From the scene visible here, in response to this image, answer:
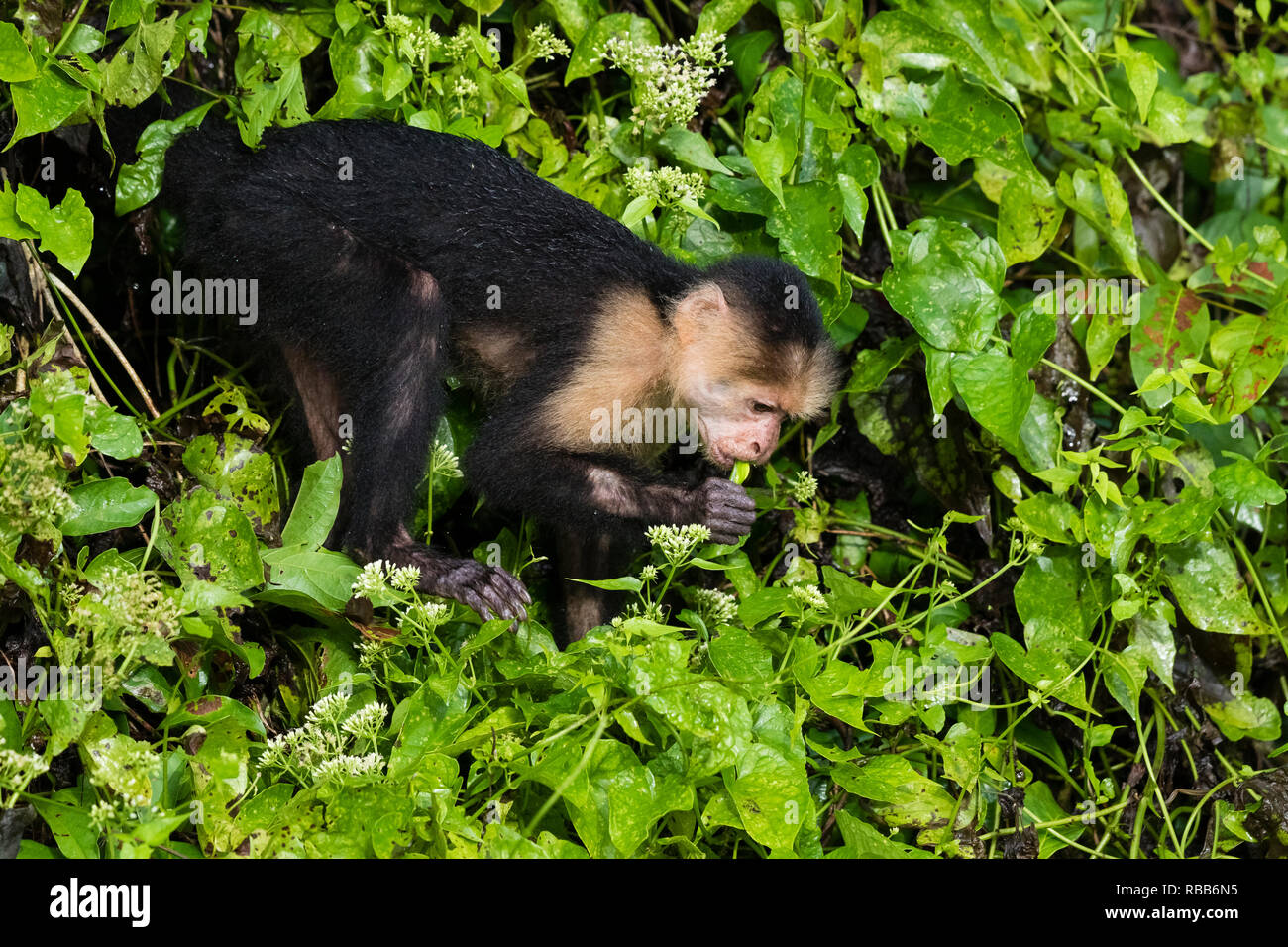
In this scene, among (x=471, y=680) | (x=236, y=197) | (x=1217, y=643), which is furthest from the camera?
(x=1217, y=643)

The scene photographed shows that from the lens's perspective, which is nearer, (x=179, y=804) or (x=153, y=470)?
(x=179, y=804)

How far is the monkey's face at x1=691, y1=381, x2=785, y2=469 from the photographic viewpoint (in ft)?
15.4

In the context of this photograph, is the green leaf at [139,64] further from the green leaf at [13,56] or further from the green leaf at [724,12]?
the green leaf at [724,12]

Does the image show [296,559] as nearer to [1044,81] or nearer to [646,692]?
[646,692]

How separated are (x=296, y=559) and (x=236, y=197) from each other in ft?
4.32

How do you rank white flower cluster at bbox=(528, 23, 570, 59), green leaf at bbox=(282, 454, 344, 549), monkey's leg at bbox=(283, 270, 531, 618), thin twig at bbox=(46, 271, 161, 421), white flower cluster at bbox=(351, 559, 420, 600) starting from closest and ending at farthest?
white flower cluster at bbox=(351, 559, 420, 600)
green leaf at bbox=(282, 454, 344, 549)
monkey's leg at bbox=(283, 270, 531, 618)
thin twig at bbox=(46, 271, 161, 421)
white flower cluster at bbox=(528, 23, 570, 59)

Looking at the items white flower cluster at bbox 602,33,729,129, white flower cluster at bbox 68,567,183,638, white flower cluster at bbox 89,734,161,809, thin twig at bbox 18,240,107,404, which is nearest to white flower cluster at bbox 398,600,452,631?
white flower cluster at bbox 68,567,183,638

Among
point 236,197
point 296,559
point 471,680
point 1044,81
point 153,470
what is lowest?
point 471,680

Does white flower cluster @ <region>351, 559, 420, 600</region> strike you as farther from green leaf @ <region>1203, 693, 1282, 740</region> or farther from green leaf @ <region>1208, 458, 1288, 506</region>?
green leaf @ <region>1203, 693, 1282, 740</region>

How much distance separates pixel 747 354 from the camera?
4637mm

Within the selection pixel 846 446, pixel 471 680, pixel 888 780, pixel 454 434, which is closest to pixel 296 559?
pixel 471 680

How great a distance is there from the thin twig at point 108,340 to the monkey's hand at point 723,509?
2.07m

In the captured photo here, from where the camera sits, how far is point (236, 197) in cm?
434

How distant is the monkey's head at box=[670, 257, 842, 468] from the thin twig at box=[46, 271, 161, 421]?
198 cm
